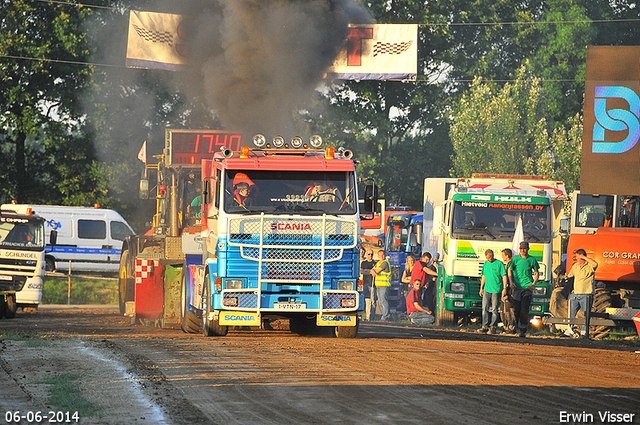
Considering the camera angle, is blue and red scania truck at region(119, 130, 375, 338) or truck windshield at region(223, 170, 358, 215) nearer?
blue and red scania truck at region(119, 130, 375, 338)

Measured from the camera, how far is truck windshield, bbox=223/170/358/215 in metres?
14.8

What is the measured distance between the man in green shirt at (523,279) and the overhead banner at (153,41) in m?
13.2

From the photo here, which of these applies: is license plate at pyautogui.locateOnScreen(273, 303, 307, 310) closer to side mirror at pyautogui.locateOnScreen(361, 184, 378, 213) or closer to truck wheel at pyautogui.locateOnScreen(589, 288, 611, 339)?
side mirror at pyautogui.locateOnScreen(361, 184, 378, 213)

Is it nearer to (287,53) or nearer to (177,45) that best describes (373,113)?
(177,45)

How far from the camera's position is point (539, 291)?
66.7ft

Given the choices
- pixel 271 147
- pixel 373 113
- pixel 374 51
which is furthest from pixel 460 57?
pixel 271 147

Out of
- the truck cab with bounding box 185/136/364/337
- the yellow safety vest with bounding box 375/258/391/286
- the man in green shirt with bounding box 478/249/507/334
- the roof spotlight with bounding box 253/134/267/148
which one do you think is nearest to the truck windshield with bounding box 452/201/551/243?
the man in green shirt with bounding box 478/249/507/334

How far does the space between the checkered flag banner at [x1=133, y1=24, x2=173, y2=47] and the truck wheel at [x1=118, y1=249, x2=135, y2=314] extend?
9432 mm

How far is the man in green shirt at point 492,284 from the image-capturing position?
63.1ft

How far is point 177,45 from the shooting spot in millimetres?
27891

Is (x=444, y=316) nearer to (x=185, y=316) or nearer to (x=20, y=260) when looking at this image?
(x=185, y=316)

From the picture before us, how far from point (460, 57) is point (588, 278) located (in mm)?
35134

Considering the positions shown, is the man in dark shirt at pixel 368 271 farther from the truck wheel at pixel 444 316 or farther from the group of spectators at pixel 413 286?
the truck wheel at pixel 444 316

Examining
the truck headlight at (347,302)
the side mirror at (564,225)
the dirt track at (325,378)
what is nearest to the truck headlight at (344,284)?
the truck headlight at (347,302)
